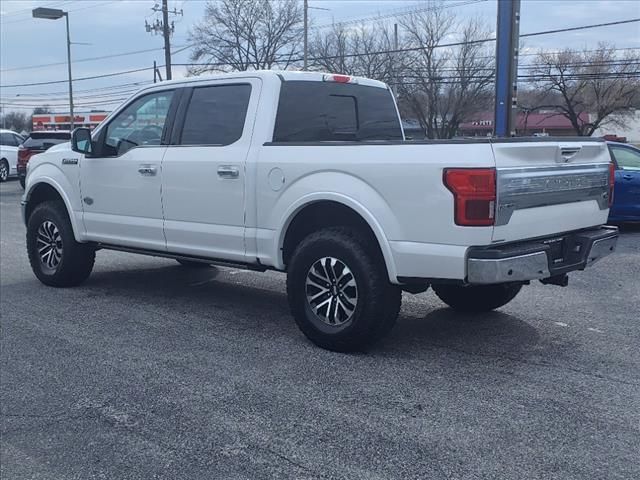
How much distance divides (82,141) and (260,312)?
251cm

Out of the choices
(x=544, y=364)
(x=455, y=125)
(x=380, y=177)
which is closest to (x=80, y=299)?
(x=380, y=177)

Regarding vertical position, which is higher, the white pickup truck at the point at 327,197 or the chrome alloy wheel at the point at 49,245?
the white pickup truck at the point at 327,197

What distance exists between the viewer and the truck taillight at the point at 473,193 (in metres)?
4.54

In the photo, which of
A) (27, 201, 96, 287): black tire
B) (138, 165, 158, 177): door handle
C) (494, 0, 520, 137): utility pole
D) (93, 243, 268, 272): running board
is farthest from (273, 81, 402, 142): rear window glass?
(494, 0, 520, 137): utility pole

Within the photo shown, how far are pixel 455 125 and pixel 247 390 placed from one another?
43940 millimetres

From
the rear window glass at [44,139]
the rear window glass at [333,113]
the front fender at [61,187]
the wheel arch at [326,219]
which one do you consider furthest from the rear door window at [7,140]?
the wheel arch at [326,219]

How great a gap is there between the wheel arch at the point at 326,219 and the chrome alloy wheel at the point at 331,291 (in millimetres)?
326

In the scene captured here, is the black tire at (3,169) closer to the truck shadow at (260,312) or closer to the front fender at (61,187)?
the truck shadow at (260,312)

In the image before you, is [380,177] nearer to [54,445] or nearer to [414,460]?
[414,460]

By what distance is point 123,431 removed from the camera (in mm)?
4137

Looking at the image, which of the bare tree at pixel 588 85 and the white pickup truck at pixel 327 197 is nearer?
the white pickup truck at pixel 327 197

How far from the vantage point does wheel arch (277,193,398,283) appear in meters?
5.03

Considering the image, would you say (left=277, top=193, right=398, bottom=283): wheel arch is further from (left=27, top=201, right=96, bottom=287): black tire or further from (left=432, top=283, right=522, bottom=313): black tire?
(left=27, top=201, right=96, bottom=287): black tire

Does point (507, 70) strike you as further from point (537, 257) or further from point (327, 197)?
point (537, 257)
